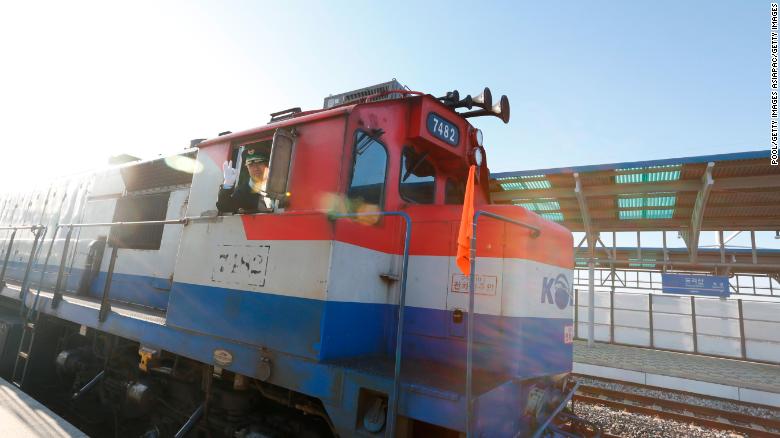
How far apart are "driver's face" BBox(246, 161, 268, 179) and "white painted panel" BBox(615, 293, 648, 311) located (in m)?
15.5

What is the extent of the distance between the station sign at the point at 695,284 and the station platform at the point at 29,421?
16.7 meters

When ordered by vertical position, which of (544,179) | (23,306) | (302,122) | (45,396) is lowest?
(45,396)

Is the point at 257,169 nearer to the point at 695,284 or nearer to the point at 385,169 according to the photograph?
the point at 385,169

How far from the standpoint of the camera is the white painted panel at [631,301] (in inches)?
Result: 576

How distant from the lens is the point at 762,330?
1283 cm

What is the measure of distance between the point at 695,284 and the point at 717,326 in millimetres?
1442

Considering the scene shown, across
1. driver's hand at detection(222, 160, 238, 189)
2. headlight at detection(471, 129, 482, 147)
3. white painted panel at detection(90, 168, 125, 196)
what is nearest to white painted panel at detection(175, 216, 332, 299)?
driver's hand at detection(222, 160, 238, 189)

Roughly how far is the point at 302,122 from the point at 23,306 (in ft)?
17.6

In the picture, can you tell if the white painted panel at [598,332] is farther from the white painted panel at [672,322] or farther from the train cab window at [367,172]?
the train cab window at [367,172]

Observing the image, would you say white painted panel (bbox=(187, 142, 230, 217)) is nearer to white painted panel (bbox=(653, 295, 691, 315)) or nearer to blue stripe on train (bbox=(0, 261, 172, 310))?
blue stripe on train (bbox=(0, 261, 172, 310))

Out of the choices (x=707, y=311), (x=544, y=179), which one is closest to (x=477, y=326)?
(x=544, y=179)

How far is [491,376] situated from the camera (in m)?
2.85

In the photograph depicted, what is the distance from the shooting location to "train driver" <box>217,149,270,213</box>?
10.8ft

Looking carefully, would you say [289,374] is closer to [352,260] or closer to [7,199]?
[352,260]
